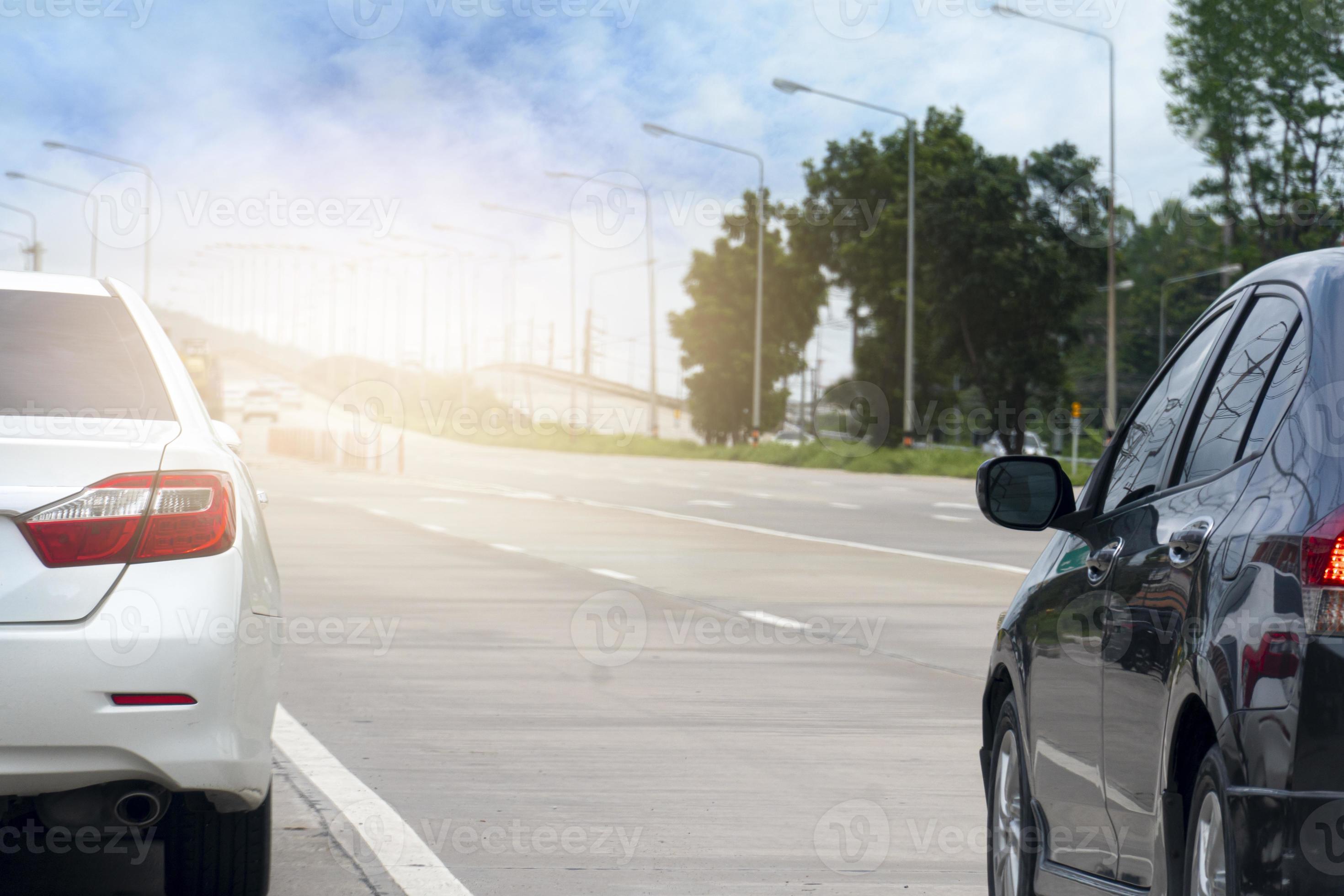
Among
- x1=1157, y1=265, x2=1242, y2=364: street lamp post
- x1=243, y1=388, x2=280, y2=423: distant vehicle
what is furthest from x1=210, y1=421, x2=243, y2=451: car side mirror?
x1=243, y1=388, x2=280, y2=423: distant vehicle

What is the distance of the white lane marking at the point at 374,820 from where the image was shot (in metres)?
5.45

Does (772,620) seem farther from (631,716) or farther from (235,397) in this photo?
(235,397)

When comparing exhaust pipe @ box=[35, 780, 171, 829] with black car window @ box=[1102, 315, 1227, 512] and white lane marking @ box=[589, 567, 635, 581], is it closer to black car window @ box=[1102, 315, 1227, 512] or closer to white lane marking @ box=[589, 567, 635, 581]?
→ black car window @ box=[1102, 315, 1227, 512]

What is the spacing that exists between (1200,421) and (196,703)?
2265 mm

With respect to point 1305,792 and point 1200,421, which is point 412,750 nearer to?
point 1200,421

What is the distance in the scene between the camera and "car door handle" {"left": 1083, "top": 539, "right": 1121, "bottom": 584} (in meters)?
3.90

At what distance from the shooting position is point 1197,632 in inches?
124

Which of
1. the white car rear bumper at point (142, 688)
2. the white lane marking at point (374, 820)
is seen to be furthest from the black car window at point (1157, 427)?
the white lane marking at point (374, 820)

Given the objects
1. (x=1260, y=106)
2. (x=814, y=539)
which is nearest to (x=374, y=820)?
(x=814, y=539)

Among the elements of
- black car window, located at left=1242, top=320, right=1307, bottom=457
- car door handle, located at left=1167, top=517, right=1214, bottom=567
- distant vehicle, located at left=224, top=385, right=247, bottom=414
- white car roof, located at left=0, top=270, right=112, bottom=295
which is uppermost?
distant vehicle, located at left=224, top=385, right=247, bottom=414

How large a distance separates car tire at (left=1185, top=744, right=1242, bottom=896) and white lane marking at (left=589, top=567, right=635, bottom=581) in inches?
518

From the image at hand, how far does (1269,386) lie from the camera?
3359 millimetres

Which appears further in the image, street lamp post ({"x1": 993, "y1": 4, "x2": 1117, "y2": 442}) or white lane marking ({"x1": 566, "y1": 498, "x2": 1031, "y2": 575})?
street lamp post ({"x1": 993, "y1": 4, "x2": 1117, "y2": 442})

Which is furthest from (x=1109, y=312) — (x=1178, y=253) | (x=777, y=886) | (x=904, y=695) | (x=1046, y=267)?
(x=1178, y=253)
